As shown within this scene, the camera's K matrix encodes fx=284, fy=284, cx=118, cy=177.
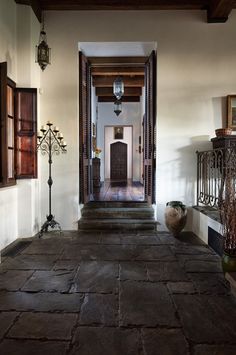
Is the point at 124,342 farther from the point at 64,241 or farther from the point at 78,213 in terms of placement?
the point at 78,213

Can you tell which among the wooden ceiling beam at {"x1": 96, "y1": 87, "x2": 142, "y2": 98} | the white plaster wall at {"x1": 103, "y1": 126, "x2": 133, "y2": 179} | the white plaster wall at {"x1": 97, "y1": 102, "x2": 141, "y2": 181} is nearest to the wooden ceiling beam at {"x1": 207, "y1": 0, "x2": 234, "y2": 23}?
the wooden ceiling beam at {"x1": 96, "y1": 87, "x2": 142, "y2": 98}

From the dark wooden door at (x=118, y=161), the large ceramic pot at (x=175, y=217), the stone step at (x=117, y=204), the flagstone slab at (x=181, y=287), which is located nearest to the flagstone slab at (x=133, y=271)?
the flagstone slab at (x=181, y=287)

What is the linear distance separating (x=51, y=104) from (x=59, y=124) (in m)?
0.36

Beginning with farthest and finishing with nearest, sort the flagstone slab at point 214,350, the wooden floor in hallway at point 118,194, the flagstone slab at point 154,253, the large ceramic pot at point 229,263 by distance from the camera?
1. the wooden floor in hallway at point 118,194
2. the flagstone slab at point 154,253
3. the large ceramic pot at point 229,263
4. the flagstone slab at point 214,350

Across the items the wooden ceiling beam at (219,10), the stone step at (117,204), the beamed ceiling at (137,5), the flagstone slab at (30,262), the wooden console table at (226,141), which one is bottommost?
the flagstone slab at (30,262)

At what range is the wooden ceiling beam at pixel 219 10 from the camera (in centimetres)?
420

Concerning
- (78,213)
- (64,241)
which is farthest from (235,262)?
(78,213)

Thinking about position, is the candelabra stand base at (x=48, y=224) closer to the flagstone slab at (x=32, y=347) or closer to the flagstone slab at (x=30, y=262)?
the flagstone slab at (x=30, y=262)

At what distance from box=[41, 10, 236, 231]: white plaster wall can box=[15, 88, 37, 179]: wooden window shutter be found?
1.52 ft

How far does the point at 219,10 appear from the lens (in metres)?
4.36

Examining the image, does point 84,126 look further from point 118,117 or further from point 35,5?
point 118,117

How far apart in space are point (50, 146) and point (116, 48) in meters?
2.06

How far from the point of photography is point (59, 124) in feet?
15.7

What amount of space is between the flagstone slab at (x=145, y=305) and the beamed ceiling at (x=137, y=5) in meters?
4.16
